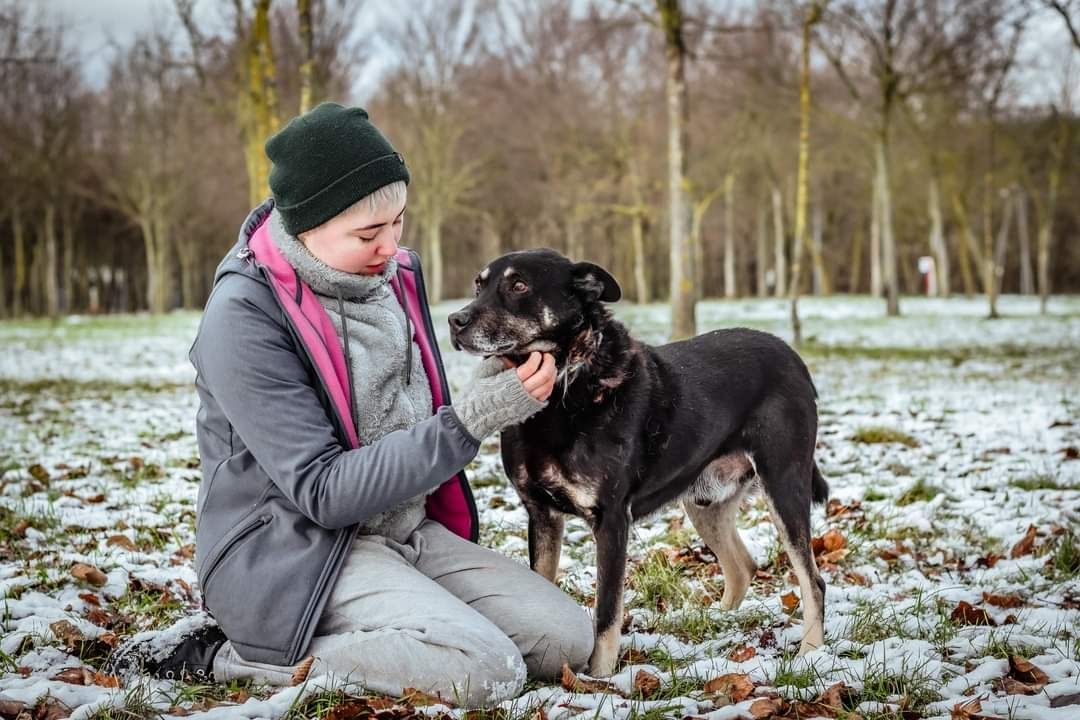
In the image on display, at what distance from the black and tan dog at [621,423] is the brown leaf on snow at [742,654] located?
0.78 feet

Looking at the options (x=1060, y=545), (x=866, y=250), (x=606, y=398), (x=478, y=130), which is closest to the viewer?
(x=606, y=398)

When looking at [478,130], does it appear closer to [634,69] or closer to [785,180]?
[634,69]

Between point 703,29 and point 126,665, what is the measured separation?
14153 millimetres

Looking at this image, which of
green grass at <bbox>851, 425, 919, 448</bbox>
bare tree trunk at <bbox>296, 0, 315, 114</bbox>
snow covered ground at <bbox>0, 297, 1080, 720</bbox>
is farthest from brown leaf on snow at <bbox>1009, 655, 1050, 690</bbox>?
bare tree trunk at <bbox>296, 0, 315, 114</bbox>

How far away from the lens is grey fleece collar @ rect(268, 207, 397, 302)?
329 cm

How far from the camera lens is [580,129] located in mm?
32125

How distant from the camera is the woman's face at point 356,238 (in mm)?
3232

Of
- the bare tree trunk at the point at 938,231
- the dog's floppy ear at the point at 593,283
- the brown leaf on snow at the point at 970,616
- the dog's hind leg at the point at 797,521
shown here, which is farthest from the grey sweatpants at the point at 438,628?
the bare tree trunk at the point at 938,231

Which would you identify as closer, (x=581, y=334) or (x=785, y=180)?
(x=581, y=334)

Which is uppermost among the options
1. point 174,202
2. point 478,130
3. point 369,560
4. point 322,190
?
point 478,130

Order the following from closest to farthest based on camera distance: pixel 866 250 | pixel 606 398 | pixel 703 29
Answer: pixel 606 398 < pixel 703 29 < pixel 866 250

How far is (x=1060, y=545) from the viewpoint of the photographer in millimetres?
4832

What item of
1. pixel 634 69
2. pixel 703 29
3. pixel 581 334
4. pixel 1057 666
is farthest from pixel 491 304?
pixel 634 69

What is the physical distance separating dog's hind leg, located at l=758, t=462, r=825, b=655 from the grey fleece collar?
1.81 metres
